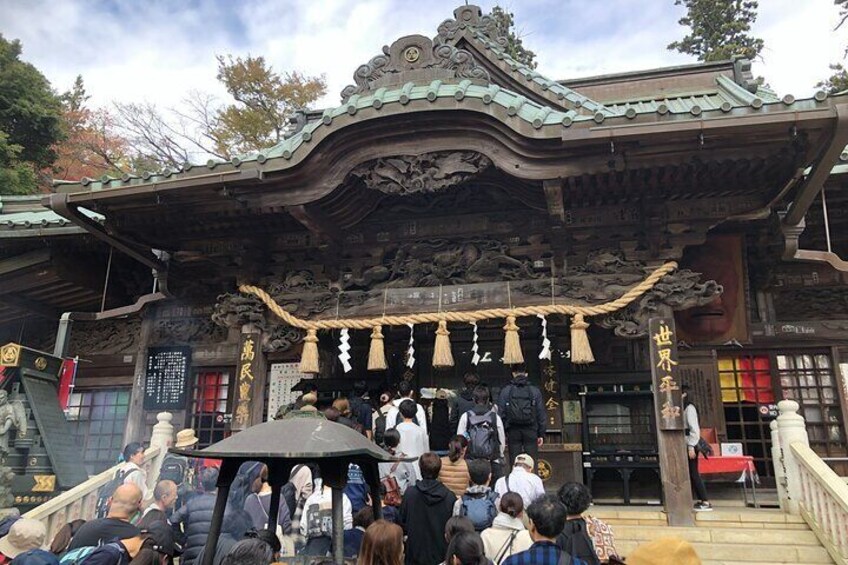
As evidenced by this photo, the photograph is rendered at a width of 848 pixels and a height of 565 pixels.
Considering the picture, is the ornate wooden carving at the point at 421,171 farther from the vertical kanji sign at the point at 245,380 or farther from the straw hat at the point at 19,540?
the straw hat at the point at 19,540

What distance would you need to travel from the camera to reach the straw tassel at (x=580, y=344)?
8031 millimetres

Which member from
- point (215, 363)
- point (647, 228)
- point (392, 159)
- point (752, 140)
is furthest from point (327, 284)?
point (752, 140)

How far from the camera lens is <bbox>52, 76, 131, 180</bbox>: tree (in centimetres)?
2261

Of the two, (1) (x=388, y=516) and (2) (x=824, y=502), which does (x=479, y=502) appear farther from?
(2) (x=824, y=502)

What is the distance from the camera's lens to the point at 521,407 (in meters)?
7.89

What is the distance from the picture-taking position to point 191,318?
39.2 ft

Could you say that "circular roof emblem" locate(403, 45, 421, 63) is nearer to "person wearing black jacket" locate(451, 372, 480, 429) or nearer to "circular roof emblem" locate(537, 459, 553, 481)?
"person wearing black jacket" locate(451, 372, 480, 429)

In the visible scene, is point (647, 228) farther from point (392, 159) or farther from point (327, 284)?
point (327, 284)

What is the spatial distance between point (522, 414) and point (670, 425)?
193cm

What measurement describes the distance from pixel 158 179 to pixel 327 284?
2952 mm

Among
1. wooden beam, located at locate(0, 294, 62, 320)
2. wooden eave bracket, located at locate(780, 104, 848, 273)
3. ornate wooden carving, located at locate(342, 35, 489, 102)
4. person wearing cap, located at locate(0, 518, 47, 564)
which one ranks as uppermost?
ornate wooden carving, located at locate(342, 35, 489, 102)

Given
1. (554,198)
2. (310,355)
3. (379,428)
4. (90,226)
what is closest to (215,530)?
(379,428)

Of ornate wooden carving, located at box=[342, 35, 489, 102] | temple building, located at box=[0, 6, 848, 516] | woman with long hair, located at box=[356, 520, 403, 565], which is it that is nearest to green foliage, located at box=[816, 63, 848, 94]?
temple building, located at box=[0, 6, 848, 516]

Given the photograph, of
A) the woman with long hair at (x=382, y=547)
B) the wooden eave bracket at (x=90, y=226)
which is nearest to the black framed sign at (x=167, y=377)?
the wooden eave bracket at (x=90, y=226)
